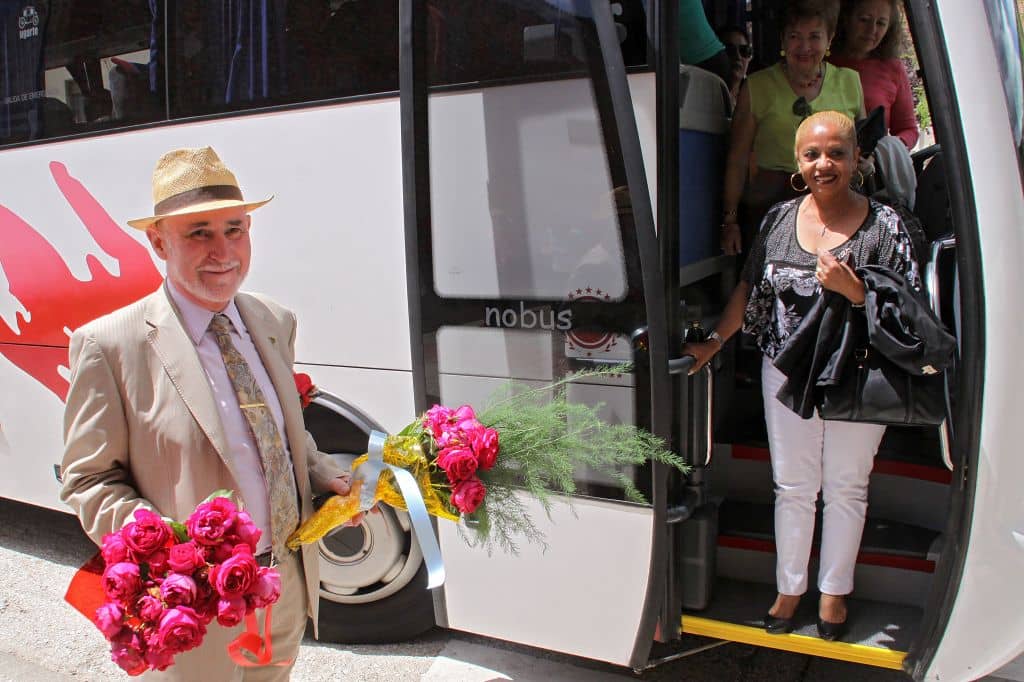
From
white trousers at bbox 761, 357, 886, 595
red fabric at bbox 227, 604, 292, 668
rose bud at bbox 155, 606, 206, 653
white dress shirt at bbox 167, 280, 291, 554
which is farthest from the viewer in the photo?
white trousers at bbox 761, 357, 886, 595

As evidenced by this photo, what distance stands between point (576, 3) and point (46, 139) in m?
2.78

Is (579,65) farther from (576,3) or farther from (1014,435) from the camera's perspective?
(1014,435)

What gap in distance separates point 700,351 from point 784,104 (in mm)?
1171

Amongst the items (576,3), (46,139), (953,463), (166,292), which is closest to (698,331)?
(953,463)

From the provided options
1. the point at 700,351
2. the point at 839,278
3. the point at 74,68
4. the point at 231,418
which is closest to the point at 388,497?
the point at 231,418

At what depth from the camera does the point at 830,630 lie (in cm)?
284

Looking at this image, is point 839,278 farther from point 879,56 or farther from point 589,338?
point 879,56

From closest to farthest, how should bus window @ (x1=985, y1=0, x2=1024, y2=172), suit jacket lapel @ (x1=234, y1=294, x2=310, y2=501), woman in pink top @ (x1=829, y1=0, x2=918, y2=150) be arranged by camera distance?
1. suit jacket lapel @ (x1=234, y1=294, x2=310, y2=501)
2. bus window @ (x1=985, y1=0, x2=1024, y2=172)
3. woman in pink top @ (x1=829, y1=0, x2=918, y2=150)

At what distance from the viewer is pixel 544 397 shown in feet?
9.01

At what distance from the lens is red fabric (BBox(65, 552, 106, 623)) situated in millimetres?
1882

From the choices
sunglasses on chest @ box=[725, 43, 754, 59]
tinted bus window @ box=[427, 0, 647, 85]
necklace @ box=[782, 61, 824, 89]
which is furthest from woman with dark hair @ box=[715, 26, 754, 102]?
tinted bus window @ box=[427, 0, 647, 85]

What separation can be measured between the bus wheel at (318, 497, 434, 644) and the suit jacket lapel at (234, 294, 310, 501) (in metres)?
1.30

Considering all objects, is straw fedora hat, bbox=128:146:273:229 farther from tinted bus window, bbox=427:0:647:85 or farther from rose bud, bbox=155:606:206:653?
tinted bus window, bbox=427:0:647:85

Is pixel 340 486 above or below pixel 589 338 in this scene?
below
